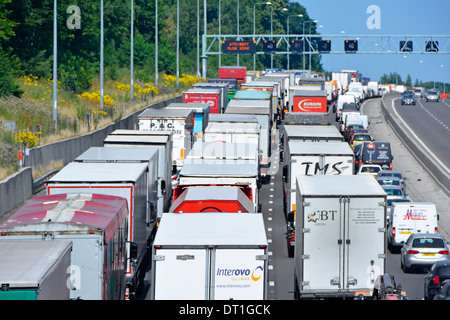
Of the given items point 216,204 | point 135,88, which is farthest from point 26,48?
point 216,204

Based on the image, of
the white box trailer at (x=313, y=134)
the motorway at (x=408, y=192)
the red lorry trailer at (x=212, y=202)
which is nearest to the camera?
the red lorry trailer at (x=212, y=202)

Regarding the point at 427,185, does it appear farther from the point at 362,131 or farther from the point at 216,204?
the point at 216,204

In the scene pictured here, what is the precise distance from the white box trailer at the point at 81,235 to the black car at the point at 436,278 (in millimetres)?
7717

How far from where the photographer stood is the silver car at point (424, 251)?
23.6 m

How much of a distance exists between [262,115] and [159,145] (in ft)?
56.6

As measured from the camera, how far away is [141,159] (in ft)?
74.0

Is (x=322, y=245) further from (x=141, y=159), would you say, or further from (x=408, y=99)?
(x=408, y=99)

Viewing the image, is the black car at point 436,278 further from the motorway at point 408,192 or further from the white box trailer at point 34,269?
the white box trailer at point 34,269

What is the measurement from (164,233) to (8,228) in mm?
2376

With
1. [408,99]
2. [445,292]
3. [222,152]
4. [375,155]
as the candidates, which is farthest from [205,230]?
[408,99]

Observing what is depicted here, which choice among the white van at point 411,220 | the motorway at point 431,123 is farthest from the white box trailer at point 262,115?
the white van at point 411,220

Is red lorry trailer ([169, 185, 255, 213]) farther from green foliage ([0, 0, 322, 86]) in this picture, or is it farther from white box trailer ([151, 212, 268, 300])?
green foliage ([0, 0, 322, 86])

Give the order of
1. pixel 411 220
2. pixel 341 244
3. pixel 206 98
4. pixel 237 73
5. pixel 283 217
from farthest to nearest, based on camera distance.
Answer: pixel 237 73, pixel 206 98, pixel 283 217, pixel 411 220, pixel 341 244
